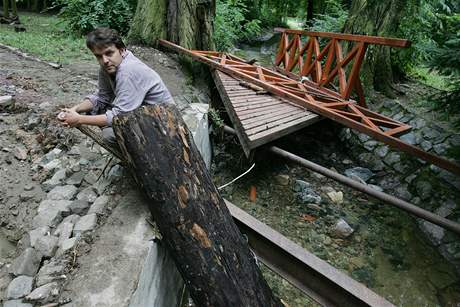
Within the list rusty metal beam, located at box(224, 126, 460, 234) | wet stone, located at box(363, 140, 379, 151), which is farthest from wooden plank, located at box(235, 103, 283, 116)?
wet stone, located at box(363, 140, 379, 151)

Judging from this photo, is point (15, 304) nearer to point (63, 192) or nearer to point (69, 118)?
point (63, 192)

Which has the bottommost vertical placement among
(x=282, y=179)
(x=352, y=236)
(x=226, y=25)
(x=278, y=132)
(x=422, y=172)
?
(x=352, y=236)

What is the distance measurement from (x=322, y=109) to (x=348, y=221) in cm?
167

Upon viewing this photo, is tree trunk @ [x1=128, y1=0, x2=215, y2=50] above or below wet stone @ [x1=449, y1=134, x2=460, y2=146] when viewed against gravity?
above

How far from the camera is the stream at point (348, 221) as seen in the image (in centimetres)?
353

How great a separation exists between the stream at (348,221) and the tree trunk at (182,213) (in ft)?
4.54

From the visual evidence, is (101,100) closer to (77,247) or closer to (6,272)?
(77,247)

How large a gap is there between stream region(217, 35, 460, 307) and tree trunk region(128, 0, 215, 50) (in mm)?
2320

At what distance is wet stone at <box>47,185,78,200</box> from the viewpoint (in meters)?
2.69

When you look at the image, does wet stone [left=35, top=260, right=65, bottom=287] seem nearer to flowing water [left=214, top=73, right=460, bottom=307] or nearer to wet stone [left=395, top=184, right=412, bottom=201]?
flowing water [left=214, top=73, right=460, bottom=307]

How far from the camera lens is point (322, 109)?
4875 millimetres

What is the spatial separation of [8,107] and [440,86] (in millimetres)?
7745

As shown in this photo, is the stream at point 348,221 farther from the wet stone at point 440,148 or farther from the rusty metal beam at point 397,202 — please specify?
the wet stone at point 440,148

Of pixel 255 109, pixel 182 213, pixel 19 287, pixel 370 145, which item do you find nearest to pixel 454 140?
pixel 370 145
